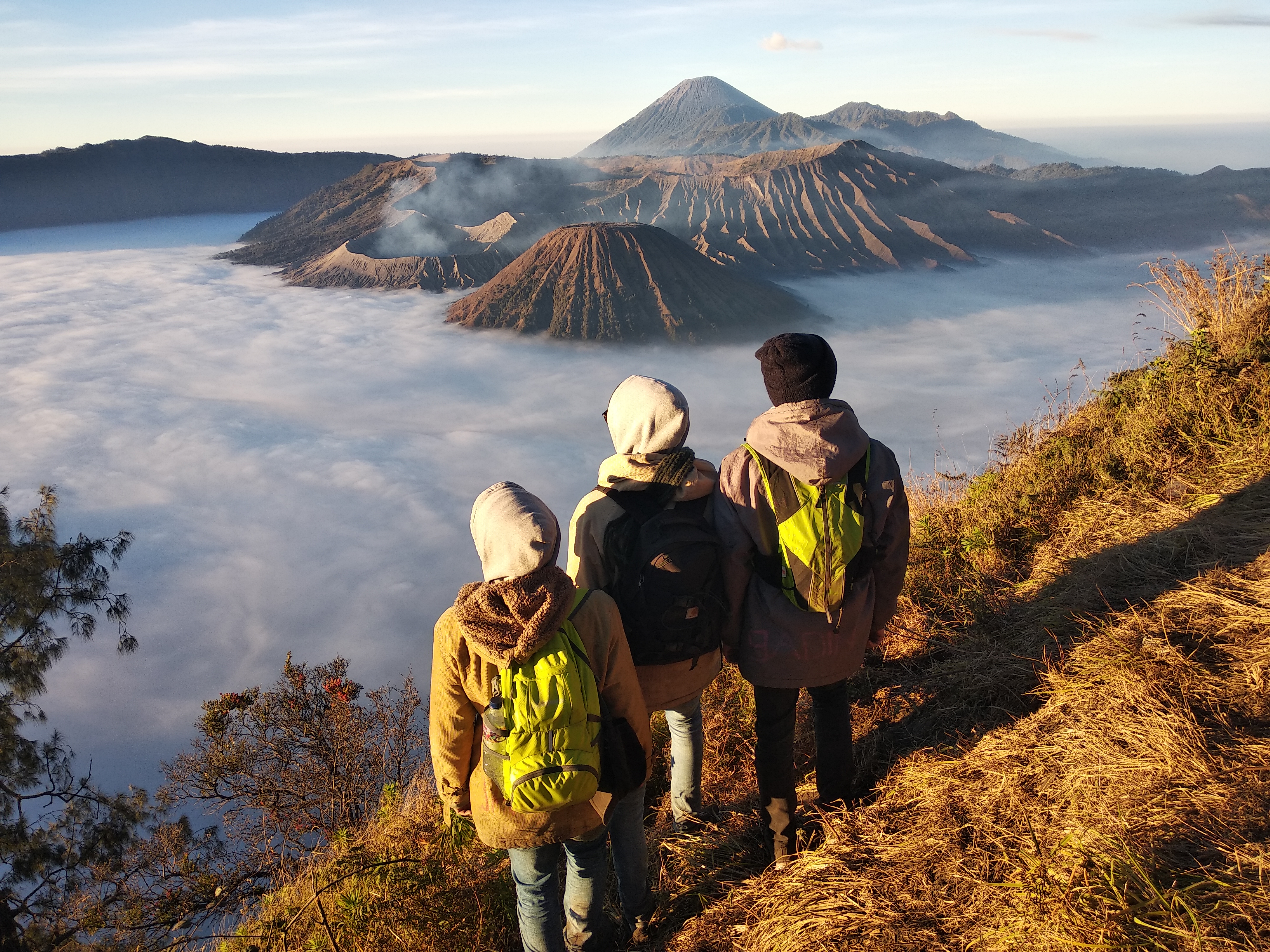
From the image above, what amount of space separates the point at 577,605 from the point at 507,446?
52.9 m

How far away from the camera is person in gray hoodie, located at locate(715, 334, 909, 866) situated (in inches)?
84.0

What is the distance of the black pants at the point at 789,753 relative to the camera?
2.34 m

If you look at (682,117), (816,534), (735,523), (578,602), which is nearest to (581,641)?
(578,602)

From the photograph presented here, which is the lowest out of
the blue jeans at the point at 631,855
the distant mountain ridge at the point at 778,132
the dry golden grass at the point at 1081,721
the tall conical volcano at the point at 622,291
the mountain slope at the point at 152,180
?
the blue jeans at the point at 631,855

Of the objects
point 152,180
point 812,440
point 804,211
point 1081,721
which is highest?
point 152,180

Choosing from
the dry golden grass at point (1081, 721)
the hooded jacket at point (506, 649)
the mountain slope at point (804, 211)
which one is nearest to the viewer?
the dry golden grass at point (1081, 721)

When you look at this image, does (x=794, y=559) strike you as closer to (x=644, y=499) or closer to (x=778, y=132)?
(x=644, y=499)

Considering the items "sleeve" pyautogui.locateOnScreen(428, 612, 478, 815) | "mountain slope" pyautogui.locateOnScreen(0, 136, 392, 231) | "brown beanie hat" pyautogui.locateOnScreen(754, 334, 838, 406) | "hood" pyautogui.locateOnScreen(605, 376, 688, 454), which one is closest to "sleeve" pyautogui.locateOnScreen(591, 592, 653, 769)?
"sleeve" pyautogui.locateOnScreen(428, 612, 478, 815)

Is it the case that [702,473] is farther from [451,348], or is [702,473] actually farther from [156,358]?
[156,358]

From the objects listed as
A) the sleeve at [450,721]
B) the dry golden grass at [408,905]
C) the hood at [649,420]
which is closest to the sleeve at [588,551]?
the hood at [649,420]

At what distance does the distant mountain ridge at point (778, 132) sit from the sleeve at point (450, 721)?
122 metres

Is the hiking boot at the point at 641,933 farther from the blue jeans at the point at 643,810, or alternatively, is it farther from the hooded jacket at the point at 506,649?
the hooded jacket at the point at 506,649

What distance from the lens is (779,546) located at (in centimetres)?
219

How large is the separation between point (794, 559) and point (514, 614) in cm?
82
